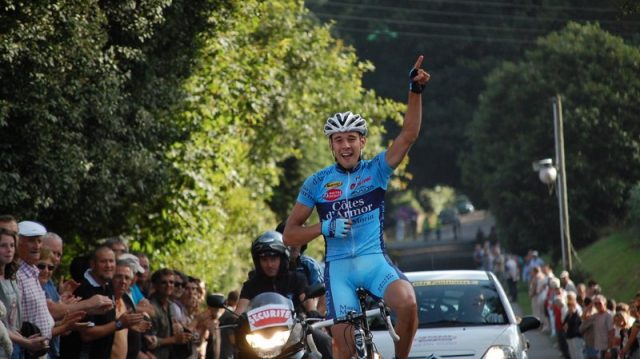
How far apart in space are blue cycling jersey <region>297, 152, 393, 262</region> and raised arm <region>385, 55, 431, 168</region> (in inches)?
4.6

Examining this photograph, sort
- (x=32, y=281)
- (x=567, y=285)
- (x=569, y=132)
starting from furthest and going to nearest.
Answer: (x=569, y=132), (x=567, y=285), (x=32, y=281)

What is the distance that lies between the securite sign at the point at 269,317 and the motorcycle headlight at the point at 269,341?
4 centimetres

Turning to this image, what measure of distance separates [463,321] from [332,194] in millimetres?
5778

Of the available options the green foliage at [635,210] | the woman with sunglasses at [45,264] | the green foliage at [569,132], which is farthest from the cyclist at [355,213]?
the green foliage at [569,132]

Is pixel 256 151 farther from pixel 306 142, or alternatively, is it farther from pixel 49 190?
pixel 49 190

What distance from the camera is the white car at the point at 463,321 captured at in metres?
14.8

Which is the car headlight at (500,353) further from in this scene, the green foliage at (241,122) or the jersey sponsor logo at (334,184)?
the green foliage at (241,122)

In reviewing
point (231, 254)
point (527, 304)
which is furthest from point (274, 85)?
point (527, 304)

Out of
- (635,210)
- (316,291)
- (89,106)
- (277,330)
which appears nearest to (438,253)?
(635,210)

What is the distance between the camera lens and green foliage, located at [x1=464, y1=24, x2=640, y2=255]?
5966 cm

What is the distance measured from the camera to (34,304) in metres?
12.0

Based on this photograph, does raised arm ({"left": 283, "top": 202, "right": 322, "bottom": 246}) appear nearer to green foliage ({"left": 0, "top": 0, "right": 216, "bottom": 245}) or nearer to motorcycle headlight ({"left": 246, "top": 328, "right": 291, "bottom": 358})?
motorcycle headlight ({"left": 246, "top": 328, "right": 291, "bottom": 358})

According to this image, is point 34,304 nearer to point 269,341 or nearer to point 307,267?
point 307,267

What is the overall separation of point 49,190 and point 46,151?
1.98ft
